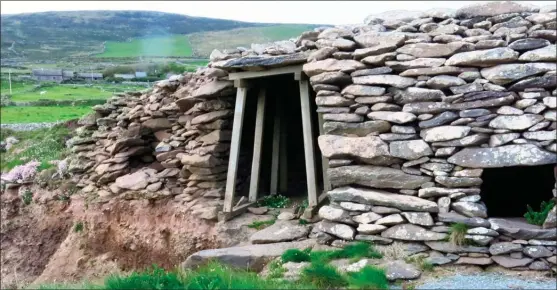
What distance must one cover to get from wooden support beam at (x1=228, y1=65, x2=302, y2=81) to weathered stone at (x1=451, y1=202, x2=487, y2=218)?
3.43 meters

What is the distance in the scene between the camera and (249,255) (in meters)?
7.32

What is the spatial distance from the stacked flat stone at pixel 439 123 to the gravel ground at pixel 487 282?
0.91 ft

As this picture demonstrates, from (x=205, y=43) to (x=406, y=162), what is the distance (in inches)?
596

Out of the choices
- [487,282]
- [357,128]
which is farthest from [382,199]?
[487,282]

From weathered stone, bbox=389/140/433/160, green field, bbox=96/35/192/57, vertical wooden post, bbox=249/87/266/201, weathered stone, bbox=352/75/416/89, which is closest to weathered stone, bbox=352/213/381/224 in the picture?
weathered stone, bbox=389/140/433/160

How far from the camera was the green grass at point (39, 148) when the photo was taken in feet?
49.7

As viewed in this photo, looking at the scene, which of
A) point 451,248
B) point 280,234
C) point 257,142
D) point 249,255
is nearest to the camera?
point 451,248

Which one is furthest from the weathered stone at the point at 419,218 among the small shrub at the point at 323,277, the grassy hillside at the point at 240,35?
the grassy hillside at the point at 240,35

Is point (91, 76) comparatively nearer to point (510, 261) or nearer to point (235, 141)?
point (235, 141)

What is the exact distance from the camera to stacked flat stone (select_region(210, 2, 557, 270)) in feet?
21.0

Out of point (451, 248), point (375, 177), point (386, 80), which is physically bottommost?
point (451, 248)

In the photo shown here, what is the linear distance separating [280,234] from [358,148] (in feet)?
6.42

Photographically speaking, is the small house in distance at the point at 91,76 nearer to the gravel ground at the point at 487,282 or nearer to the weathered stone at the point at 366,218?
the weathered stone at the point at 366,218

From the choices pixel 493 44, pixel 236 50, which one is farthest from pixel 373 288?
pixel 236 50
